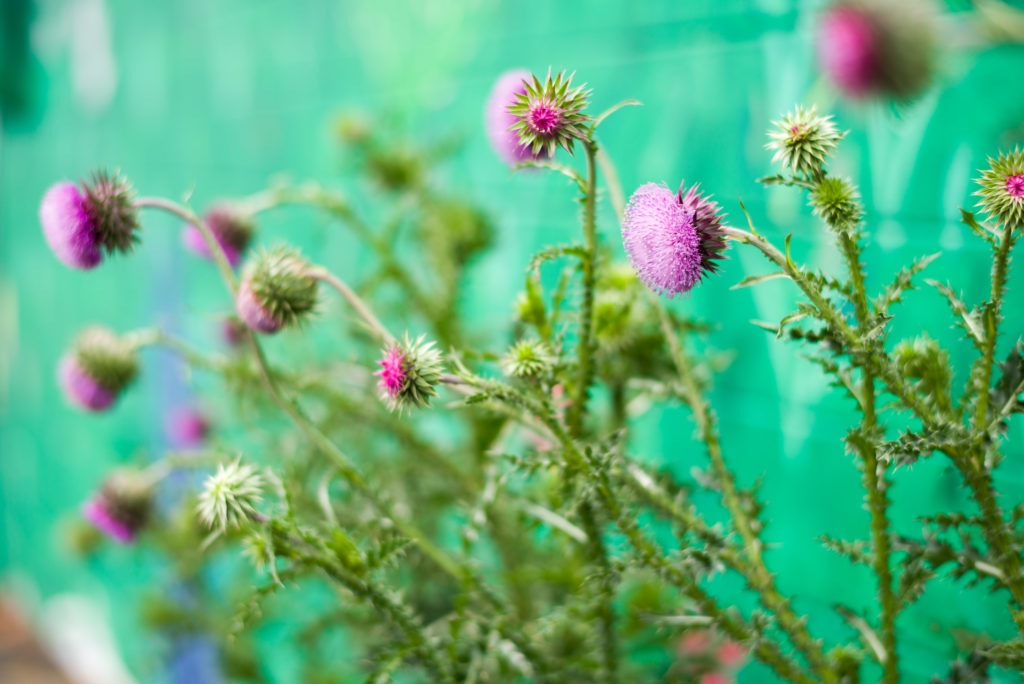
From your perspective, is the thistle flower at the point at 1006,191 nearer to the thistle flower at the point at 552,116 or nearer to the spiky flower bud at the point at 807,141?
the spiky flower bud at the point at 807,141

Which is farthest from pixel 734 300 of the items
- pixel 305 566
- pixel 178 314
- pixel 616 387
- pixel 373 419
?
pixel 178 314

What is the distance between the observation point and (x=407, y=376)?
641mm

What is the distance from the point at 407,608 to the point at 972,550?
51cm

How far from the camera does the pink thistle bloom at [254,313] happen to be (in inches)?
30.7

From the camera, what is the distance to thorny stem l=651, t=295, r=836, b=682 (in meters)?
0.70

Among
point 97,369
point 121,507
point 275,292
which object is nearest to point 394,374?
point 275,292

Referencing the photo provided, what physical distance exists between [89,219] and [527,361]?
468mm

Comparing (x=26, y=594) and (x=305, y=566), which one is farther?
(x=26, y=594)

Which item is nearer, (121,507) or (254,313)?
(254,313)

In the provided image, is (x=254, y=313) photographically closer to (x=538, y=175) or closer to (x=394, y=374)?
(x=394, y=374)

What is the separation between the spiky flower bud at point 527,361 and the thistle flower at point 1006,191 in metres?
0.35

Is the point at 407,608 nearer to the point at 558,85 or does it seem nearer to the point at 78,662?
the point at 558,85

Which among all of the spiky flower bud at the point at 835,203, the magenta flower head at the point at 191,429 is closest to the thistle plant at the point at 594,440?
the spiky flower bud at the point at 835,203

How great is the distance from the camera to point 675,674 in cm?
97
